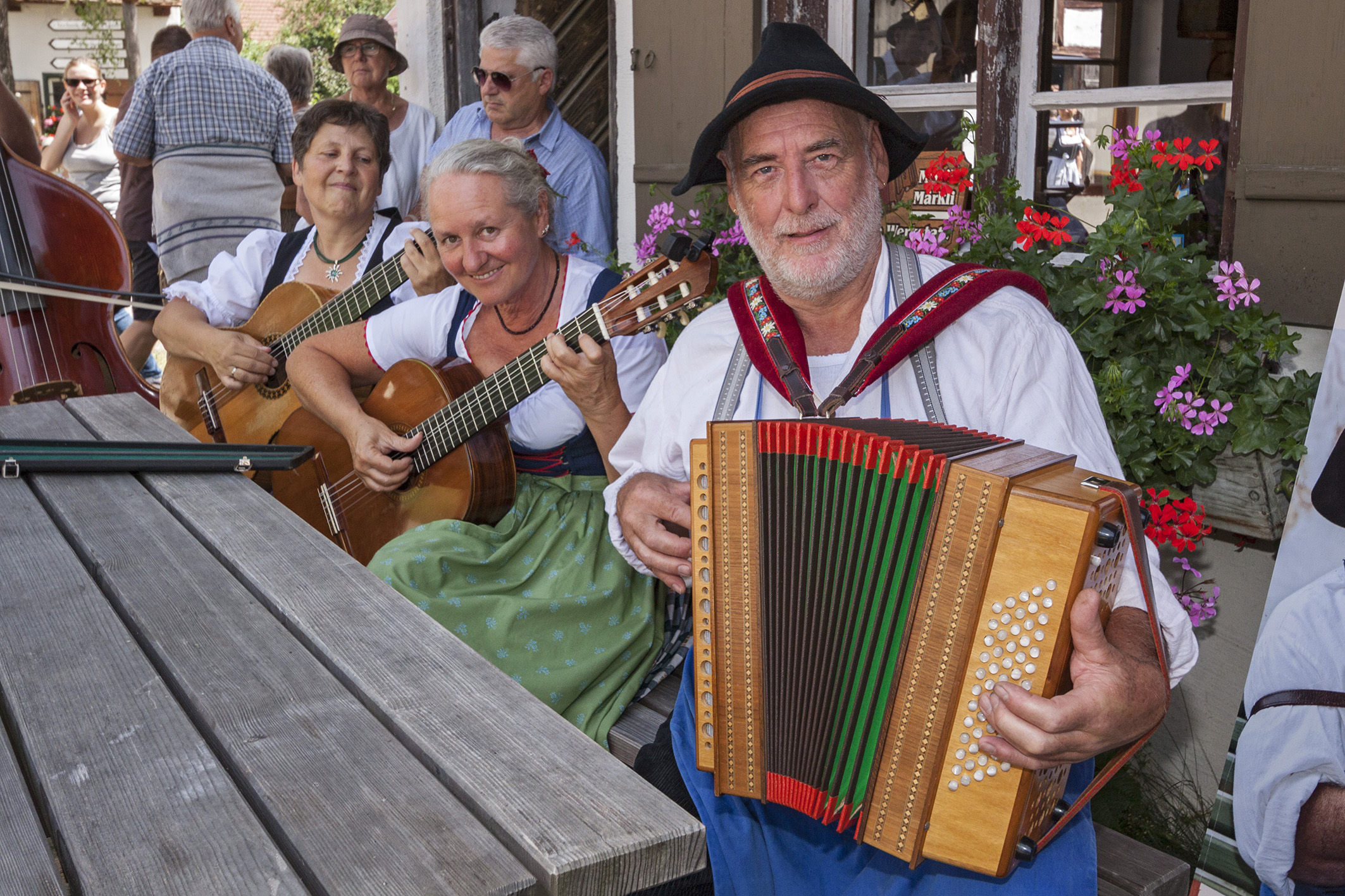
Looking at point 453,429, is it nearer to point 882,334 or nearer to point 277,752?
point 882,334

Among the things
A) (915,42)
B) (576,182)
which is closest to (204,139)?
(576,182)

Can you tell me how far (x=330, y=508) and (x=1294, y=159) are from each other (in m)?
2.41

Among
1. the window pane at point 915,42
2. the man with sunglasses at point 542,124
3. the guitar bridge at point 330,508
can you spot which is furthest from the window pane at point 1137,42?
the guitar bridge at point 330,508

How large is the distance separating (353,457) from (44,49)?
25657 mm

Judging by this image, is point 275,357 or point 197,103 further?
point 197,103

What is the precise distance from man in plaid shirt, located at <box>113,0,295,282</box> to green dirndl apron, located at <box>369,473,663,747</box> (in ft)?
9.64

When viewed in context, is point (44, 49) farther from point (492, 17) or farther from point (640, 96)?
point (640, 96)

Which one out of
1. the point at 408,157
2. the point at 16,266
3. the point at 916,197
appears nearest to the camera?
the point at 916,197

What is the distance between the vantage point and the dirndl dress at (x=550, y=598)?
2199 millimetres

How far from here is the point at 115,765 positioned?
3.67 ft

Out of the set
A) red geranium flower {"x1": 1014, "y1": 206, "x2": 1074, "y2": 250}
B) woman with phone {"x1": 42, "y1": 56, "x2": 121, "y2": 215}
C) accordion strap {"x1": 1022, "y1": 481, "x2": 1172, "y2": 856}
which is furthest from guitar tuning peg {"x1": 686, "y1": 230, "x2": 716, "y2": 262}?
woman with phone {"x1": 42, "y1": 56, "x2": 121, "y2": 215}

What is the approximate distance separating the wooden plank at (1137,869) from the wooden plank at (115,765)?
125 cm

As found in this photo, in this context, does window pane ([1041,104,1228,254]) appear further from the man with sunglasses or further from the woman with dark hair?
the woman with dark hair

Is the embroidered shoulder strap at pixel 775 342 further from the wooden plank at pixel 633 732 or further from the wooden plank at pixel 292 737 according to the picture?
the wooden plank at pixel 292 737
